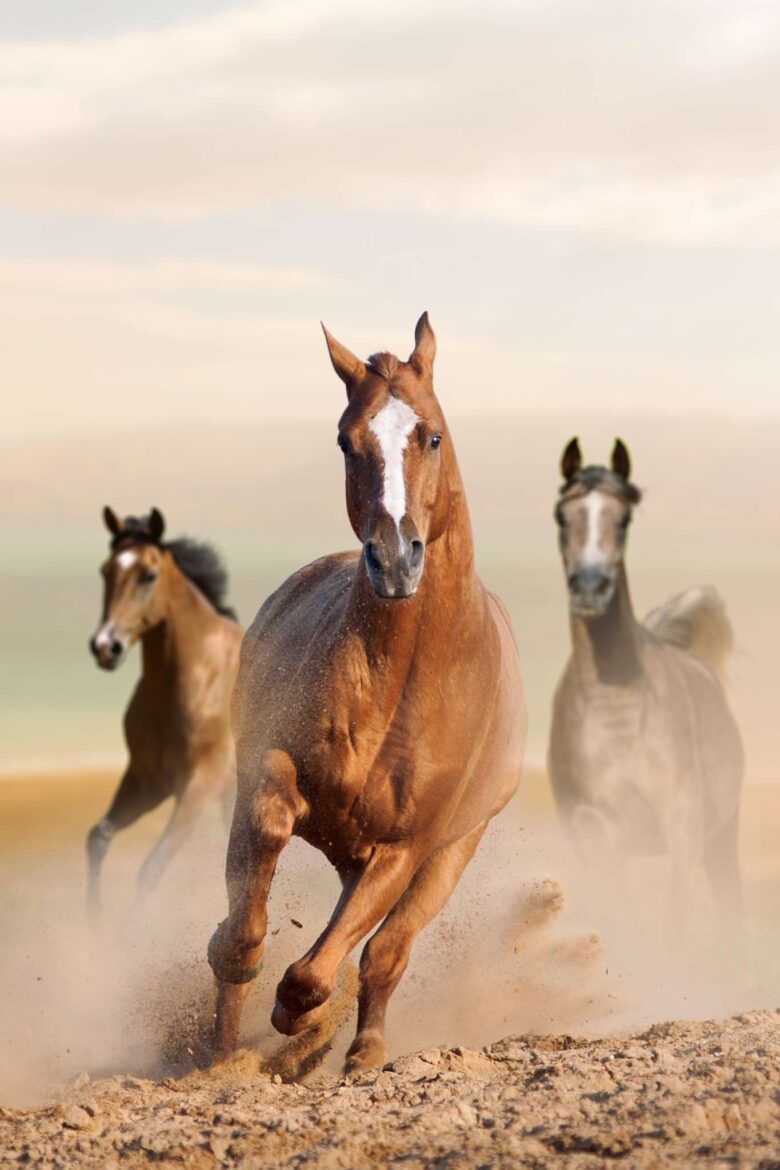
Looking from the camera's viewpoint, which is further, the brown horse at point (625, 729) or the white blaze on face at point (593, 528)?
the brown horse at point (625, 729)

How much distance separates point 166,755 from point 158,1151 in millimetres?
8872

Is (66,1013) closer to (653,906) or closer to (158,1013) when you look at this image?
(158,1013)

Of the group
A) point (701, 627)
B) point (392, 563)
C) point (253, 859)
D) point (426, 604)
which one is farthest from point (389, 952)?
point (701, 627)

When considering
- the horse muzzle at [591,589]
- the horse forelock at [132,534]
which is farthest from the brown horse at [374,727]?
the horse forelock at [132,534]

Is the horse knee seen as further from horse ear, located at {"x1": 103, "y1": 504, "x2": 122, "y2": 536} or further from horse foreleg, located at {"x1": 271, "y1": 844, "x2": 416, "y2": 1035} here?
horse ear, located at {"x1": 103, "y1": 504, "x2": 122, "y2": 536}

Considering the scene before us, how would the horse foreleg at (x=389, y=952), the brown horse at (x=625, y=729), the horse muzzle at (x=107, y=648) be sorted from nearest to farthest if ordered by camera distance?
the horse foreleg at (x=389, y=952), the brown horse at (x=625, y=729), the horse muzzle at (x=107, y=648)

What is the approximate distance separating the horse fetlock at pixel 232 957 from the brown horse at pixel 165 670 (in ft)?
22.2

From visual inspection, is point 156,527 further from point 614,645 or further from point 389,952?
point 389,952

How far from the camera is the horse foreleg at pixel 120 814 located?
1349cm

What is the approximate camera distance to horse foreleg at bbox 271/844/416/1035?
6492 mm

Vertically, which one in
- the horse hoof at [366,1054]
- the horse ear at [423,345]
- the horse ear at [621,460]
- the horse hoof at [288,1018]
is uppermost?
the horse ear at [621,460]

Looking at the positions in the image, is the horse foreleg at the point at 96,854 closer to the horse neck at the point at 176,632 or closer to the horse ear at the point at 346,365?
the horse neck at the point at 176,632

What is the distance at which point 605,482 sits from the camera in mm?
12656

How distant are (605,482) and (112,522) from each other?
4191 millimetres
